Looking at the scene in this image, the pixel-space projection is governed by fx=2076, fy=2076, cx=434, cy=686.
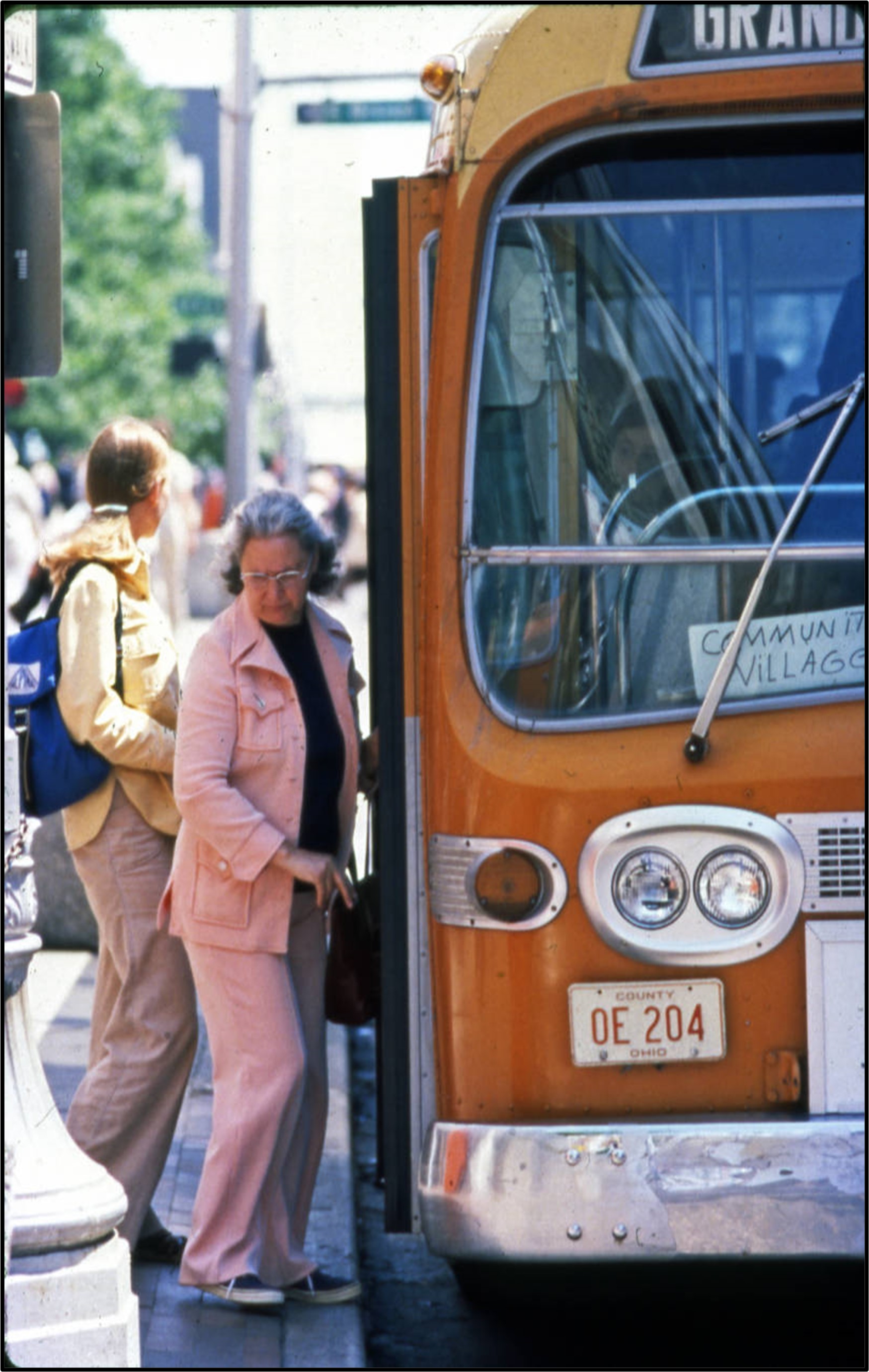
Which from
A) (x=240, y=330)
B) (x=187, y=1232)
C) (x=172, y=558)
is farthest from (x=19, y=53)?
(x=240, y=330)

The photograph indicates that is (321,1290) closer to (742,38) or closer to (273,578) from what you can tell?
(273,578)

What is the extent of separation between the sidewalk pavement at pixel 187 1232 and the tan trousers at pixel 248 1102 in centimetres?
12

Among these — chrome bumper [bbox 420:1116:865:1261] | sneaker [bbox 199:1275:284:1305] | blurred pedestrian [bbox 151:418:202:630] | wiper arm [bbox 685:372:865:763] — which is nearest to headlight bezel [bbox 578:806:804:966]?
wiper arm [bbox 685:372:865:763]

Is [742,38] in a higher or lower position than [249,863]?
higher

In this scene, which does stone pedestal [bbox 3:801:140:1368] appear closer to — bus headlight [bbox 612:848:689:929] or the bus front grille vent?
bus headlight [bbox 612:848:689:929]

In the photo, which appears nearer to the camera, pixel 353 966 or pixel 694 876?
pixel 694 876

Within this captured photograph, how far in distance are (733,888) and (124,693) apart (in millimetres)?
1727

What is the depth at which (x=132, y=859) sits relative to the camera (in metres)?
5.16

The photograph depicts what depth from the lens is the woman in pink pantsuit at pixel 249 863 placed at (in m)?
4.70

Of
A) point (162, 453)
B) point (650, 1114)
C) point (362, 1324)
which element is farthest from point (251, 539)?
point (362, 1324)

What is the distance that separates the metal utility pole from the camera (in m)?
17.4

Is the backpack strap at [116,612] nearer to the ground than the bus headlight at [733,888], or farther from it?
farther from it

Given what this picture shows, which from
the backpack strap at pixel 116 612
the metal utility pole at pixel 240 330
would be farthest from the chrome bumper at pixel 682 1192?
the metal utility pole at pixel 240 330

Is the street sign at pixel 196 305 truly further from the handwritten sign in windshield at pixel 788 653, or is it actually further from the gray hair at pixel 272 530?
the handwritten sign in windshield at pixel 788 653
